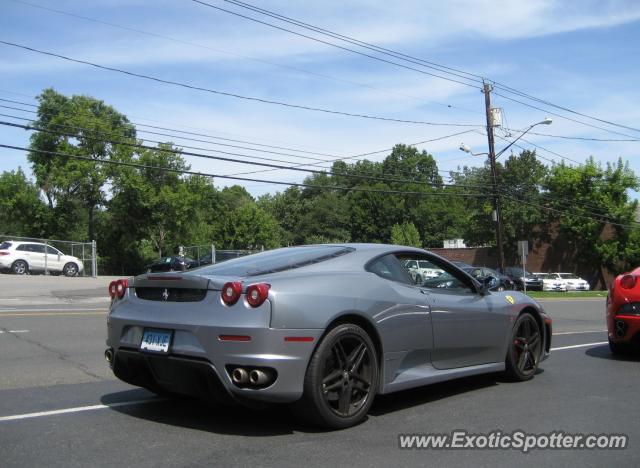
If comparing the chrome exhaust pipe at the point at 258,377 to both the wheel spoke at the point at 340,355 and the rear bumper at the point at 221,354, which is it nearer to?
the rear bumper at the point at 221,354

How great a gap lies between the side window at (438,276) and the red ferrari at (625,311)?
2.75 meters

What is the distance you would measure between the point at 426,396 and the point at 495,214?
27691 millimetres

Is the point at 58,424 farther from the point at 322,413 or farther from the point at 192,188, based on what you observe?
the point at 192,188

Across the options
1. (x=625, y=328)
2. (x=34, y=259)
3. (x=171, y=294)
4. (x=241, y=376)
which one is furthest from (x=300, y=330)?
(x=34, y=259)

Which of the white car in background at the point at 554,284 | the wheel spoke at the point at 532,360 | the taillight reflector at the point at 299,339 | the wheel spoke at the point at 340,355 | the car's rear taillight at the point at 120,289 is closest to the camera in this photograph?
the taillight reflector at the point at 299,339

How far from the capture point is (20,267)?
103 feet

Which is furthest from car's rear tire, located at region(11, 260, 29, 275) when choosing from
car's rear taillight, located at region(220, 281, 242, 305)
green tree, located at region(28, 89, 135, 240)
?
car's rear taillight, located at region(220, 281, 242, 305)

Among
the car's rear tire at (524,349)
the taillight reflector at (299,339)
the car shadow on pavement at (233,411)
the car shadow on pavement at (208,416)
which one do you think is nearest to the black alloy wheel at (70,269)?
the car shadow on pavement at (233,411)

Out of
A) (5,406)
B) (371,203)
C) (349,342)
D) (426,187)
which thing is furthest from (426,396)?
(426,187)

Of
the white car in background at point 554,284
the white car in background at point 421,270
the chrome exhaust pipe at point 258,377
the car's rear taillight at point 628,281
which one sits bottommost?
the white car in background at point 554,284

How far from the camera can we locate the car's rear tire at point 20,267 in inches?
1233

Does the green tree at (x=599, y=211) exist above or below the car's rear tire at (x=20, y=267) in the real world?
above

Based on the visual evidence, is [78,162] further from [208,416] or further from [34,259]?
[208,416]

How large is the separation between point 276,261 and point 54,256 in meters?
30.5
